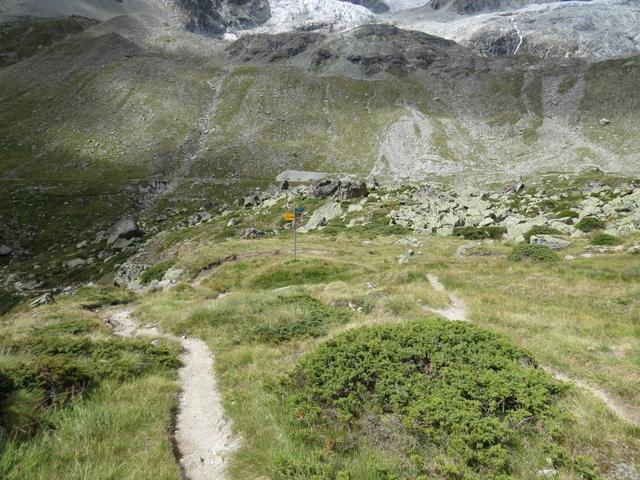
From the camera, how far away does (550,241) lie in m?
28.0

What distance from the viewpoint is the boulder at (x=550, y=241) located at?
→ 27125 mm

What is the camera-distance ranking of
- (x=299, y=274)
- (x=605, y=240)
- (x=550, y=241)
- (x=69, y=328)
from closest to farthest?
(x=69, y=328) < (x=605, y=240) < (x=299, y=274) < (x=550, y=241)

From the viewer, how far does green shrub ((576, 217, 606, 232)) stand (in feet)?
101

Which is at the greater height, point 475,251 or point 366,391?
point 366,391

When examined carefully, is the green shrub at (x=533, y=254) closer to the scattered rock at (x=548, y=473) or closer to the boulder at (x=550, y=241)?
the boulder at (x=550, y=241)

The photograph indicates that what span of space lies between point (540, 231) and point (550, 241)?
426 cm

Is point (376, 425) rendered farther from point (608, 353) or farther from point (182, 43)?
point (182, 43)

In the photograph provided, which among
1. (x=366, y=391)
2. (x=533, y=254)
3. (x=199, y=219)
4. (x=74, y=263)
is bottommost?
(x=199, y=219)

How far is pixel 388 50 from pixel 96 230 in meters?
178

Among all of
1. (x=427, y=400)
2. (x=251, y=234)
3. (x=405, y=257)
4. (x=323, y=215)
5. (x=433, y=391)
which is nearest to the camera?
(x=427, y=400)

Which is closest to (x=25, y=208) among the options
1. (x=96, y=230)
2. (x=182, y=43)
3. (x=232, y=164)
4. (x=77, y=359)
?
(x=96, y=230)

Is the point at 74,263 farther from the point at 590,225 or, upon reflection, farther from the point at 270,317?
the point at 590,225

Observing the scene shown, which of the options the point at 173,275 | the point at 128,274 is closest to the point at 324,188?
the point at 128,274

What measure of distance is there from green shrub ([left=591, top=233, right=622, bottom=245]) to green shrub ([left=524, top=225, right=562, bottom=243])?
4.27 metres
